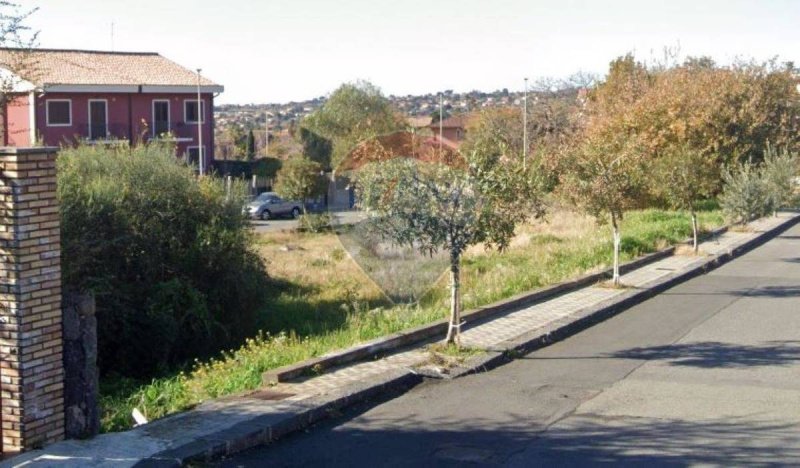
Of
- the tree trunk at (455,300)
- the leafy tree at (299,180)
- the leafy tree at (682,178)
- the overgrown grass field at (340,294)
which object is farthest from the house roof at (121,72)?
the tree trunk at (455,300)

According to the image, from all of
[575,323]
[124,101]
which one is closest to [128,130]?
[124,101]

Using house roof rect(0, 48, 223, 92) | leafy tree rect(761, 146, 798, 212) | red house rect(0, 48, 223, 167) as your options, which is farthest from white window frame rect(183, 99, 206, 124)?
leafy tree rect(761, 146, 798, 212)

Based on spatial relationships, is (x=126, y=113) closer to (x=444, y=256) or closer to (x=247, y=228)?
(x=247, y=228)

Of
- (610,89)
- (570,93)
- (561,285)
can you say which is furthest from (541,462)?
(570,93)

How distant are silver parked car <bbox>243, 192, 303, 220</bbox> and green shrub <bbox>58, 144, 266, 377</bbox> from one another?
112ft

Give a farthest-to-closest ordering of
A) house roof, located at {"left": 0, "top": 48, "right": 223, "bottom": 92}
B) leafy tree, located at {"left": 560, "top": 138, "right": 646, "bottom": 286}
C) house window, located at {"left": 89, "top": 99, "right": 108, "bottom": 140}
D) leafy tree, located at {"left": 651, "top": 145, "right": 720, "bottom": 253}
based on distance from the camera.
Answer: house roof, located at {"left": 0, "top": 48, "right": 223, "bottom": 92} → house window, located at {"left": 89, "top": 99, "right": 108, "bottom": 140} → leafy tree, located at {"left": 651, "top": 145, "right": 720, "bottom": 253} → leafy tree, located at {"left": 560, "top": 138, "right": 646, "bottom": 286}

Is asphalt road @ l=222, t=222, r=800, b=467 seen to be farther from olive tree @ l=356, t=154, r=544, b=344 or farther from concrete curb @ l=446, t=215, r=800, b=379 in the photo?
olive tree @ l=356, t=154, r=544, b=344

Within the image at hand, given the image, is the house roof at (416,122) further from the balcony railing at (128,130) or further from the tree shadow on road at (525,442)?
the balcony railing at (128,130)

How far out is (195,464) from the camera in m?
8.16

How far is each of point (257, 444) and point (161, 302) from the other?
903cm

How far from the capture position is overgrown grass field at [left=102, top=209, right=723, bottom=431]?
11.5 metres

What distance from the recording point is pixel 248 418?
9250 millimetres

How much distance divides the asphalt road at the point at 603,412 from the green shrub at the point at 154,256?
7.00 m

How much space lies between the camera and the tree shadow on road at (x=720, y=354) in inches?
492
